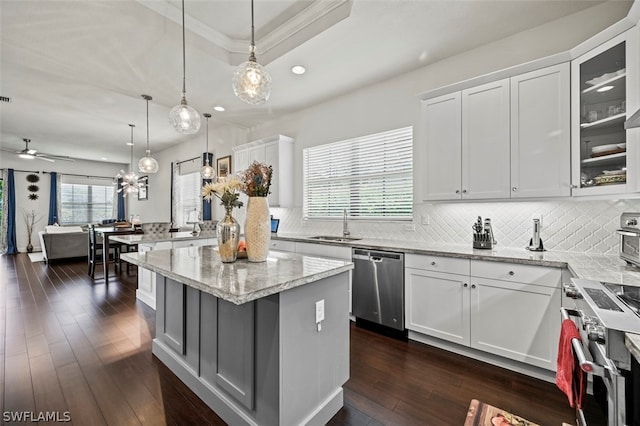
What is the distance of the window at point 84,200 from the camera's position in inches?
361

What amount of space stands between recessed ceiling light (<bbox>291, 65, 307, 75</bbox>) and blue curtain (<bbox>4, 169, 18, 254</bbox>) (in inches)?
395

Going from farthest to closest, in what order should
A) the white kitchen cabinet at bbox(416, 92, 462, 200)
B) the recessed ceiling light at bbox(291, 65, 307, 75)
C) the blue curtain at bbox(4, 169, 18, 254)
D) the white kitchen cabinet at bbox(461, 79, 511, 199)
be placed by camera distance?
the blue curtain at bbox(4, 169, 18, 254) < the recessed ceiling light at bbox(291, 65, 307, 75) < the white kitchen cabinet at bbox(416, 92, 462, 200) < the white kitchen cabinet at bbox(461, 79, 511, 199)

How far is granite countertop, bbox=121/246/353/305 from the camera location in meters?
1.21

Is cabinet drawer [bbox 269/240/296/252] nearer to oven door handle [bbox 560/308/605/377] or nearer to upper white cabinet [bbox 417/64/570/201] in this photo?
upper white cabinet [bbox 417/64/570/201]

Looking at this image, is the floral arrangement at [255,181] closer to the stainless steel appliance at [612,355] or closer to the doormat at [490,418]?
the stainless steel appliance at [612,355]

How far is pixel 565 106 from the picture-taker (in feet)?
7.02

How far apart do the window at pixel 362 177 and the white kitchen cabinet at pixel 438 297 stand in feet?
3.13

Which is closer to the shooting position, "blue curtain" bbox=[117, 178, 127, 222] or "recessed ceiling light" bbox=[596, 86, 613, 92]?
"recessed ceiling light" bbox=[596, 86, 613, 92]

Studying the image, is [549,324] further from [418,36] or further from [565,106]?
[418,36]

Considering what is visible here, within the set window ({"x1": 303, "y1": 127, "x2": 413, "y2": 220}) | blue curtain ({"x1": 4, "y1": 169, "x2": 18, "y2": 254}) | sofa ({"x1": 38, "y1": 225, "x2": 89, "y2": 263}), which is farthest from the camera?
blue curtain ({"x1": 4, "y1": 169, "x2": 18, "y2": 254})

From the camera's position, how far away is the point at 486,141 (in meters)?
2.49

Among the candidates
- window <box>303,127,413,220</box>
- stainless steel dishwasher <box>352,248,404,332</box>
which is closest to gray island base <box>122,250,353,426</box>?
stainless steel dishwasher <box>352,248,404,332</box>

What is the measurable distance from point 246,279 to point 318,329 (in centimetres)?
57

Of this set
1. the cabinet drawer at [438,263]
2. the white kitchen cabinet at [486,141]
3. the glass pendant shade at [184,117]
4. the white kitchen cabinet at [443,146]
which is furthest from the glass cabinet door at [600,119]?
the glass pendant shade at [184,117]
